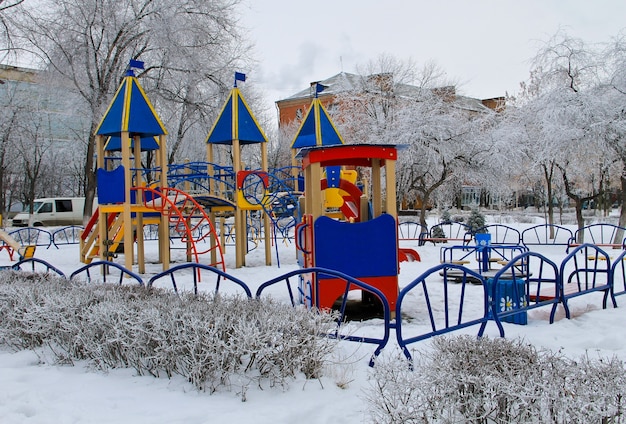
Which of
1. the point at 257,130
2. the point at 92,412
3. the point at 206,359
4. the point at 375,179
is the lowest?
the point at 92,412

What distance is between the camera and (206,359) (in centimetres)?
362

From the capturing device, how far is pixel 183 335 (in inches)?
144

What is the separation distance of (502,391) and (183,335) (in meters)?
2.08

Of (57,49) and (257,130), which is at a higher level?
(57,49)

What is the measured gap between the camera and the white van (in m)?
29.3

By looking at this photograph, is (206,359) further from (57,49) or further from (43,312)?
(57,49)

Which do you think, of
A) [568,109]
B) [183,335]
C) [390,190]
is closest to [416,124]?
[568,109]

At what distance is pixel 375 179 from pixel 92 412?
530 centimetres

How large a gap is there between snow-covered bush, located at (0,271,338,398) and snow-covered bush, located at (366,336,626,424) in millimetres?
835

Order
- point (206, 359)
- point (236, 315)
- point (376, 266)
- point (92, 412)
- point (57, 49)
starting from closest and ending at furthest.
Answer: point (92, 412) < point (206, 359) < point (236, 315) < point (376, 266) < point (57, 49)

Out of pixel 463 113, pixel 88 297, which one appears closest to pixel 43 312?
pixel 88 297

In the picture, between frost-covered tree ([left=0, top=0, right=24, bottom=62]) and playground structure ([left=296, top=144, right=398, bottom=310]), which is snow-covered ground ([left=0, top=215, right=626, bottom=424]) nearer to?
playground structure ([left=296, top=144, right=398, bottom=310])

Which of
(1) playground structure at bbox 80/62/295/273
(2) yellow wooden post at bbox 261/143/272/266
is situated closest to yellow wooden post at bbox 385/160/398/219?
(1) playground structure at bbox 80/62/295/273

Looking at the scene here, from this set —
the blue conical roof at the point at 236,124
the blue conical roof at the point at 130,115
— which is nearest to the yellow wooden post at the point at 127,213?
the blue conical roof at the point at 130,115
